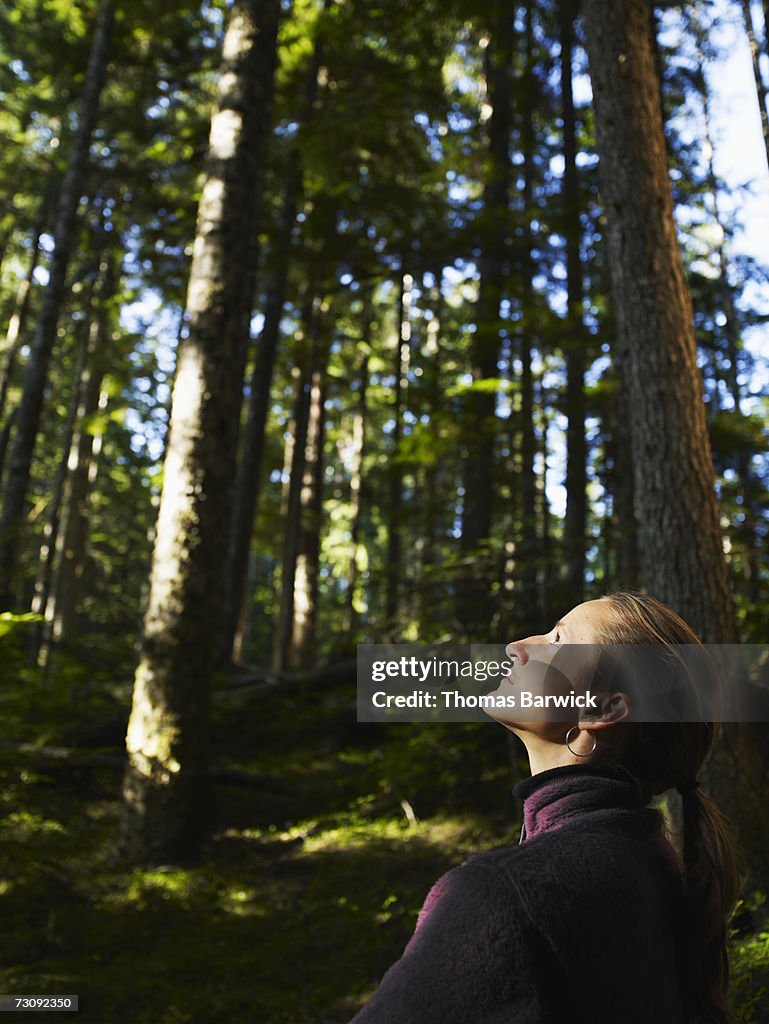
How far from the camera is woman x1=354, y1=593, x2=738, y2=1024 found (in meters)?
1.15

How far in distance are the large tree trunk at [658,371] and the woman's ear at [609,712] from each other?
3.65 m

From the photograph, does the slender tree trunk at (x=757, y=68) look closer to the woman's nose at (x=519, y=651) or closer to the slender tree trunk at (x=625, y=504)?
the slender tree trunk at (x=625, y=504)

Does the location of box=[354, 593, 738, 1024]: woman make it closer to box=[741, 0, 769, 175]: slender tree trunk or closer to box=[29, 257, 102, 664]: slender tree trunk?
box=[741, 0, 769, 175]: slender tree trunk

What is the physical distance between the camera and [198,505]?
21.1 ft

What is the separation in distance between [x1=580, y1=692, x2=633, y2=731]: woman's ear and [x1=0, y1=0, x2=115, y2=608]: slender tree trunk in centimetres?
953

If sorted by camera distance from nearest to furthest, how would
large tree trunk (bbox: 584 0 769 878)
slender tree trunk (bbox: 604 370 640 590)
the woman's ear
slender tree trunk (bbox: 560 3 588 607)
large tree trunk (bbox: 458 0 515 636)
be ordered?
the woman's ear < large tree trunk (bbox: 584 0 769 878) < slender tree trunk (bbox: 604 370 640 590) < large tree trunk (bbox: 458 0 515 636) < slender tree trunk (bbox: 560 3 588 607)

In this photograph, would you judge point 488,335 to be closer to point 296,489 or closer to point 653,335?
point 653,335

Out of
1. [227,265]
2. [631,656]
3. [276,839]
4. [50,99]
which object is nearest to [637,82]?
[227,265]

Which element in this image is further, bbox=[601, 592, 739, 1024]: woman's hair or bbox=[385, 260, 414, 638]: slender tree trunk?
bbox=[385, 260, 414, 638]: slender tree trunk

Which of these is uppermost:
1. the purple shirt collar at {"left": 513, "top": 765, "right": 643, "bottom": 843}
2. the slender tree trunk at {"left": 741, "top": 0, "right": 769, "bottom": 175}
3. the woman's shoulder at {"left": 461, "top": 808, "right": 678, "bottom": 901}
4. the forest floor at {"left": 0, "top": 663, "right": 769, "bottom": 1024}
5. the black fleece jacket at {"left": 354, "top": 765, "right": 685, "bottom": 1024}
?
the slender tree trunk at {"left": 741, "top": 0, "right": 769, "bottom": 175}

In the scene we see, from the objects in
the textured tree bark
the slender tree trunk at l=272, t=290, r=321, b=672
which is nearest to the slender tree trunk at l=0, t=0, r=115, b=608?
the slender tree trunk at l=272, t=290, r=321, b=672

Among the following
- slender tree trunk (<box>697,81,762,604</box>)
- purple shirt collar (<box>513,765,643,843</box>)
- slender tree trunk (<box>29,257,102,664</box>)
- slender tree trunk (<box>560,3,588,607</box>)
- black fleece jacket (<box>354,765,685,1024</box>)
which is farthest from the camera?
slender tree trunk (<box>29,257,102,664</box>)

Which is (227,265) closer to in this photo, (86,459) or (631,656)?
(631,656)

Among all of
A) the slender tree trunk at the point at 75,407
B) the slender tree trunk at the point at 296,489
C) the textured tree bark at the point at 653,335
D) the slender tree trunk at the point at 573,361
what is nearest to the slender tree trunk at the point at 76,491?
the slender tree trunk at the point at 75,407
